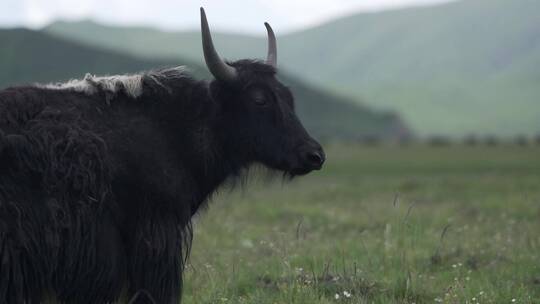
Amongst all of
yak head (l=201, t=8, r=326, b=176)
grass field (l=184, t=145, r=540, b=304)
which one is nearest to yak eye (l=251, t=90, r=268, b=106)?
yak head (l=201, t=8, r=326, b=176)

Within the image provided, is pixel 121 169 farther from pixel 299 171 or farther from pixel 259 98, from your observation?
pixel 299 171

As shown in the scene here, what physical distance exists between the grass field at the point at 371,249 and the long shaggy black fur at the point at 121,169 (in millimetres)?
653

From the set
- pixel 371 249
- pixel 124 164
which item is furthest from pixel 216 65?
pixel 371 249

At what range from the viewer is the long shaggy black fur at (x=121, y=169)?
223 inches

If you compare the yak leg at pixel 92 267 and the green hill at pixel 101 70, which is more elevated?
the yak leg at pixel 92 267

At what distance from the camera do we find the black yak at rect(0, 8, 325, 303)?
18.6 ft

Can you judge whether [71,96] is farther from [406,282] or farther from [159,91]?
[406,282]

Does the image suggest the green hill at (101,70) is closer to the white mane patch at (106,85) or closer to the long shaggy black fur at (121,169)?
the long shaggy black fur at (121,169)

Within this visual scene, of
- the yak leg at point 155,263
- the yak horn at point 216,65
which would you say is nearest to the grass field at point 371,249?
the yak leg at point 155,263

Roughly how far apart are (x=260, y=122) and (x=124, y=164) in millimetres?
1354

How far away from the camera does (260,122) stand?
696 centimetres

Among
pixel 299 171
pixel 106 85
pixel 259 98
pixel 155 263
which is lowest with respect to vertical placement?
pixel 155 263

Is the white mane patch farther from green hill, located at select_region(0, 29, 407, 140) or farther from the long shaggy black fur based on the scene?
green hill, located at select_region(0, 29, 407, 140)

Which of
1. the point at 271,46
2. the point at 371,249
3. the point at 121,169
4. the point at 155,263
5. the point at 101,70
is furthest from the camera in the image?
the point at 101,70
